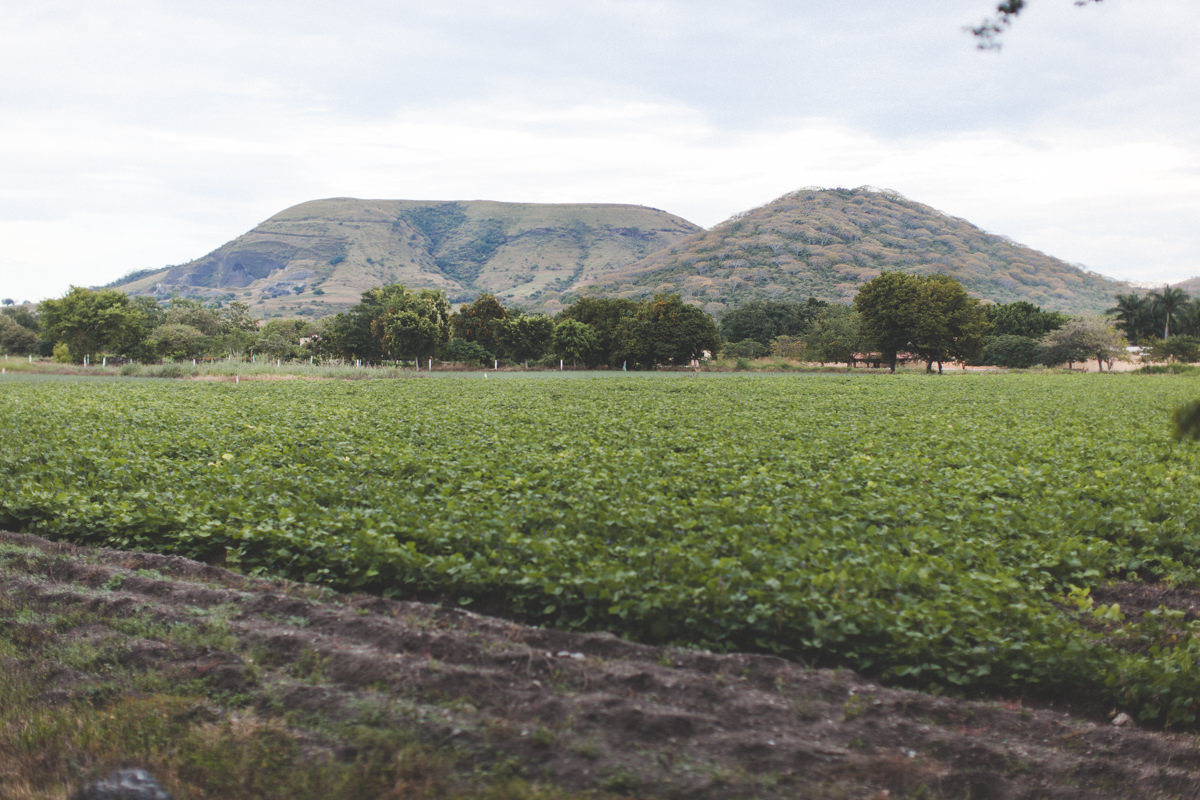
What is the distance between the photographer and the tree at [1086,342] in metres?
77.7

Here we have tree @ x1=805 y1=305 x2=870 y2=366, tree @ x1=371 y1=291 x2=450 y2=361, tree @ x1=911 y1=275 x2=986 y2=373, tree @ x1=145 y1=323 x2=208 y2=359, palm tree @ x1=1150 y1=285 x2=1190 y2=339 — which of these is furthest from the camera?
palm tree @ x1=1150 y1=285 x2=1190 y2=339

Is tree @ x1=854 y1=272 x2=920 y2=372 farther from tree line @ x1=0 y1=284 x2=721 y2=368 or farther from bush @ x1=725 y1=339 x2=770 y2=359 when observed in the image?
bush @ x1=725 y1=339 x2=770 y2=359

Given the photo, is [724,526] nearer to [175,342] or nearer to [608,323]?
[608,323]

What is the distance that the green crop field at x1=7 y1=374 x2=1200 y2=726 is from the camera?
19.3 feet

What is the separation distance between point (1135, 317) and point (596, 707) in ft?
443

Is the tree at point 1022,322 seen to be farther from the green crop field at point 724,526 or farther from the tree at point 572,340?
the green crop field at point 724,526

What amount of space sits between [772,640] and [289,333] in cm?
11335

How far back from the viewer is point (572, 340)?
240ft

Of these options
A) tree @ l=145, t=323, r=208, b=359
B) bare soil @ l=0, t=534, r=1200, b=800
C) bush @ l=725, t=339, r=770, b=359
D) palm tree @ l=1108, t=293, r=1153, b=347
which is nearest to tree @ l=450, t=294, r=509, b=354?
bush @ l=725, t=339, r=770, b=359

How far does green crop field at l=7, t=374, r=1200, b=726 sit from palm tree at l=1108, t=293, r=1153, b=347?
383 ft

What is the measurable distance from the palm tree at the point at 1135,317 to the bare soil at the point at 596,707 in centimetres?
13066

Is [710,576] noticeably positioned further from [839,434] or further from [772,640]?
[839,434]

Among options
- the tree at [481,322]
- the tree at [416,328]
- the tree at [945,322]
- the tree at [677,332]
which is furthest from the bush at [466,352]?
the tree at [945,322]

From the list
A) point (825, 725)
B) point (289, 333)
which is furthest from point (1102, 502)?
point (289, 333)
